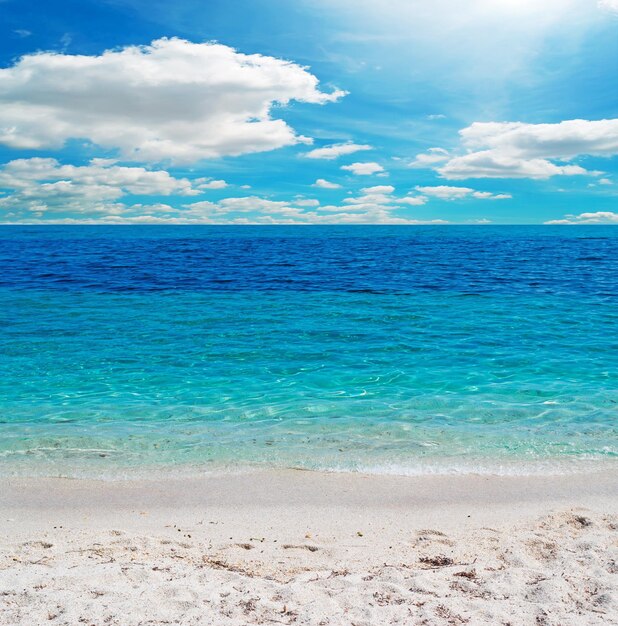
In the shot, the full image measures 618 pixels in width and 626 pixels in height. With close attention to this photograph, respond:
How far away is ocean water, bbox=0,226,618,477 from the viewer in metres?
9.34

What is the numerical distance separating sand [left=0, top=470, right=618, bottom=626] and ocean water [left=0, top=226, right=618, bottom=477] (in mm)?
735

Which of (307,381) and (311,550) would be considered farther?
(307,381)

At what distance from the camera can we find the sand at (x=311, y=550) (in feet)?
16.5

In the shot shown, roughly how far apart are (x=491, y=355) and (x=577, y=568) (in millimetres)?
10684

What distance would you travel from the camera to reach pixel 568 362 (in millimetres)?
15164

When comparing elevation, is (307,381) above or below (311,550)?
above

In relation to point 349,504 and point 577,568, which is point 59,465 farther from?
point 577,568

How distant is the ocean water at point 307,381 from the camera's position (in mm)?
9336

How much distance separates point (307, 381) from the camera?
13.6 metres

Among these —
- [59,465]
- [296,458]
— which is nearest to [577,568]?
[296,458]

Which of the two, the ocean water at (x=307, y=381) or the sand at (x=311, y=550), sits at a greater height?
the ocean water at (x=307, y=381)

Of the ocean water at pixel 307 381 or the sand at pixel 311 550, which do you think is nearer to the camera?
the sand at pixel 311 550

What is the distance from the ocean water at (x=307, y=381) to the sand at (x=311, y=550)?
2.41 ft

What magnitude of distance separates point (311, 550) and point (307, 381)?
286 inches
